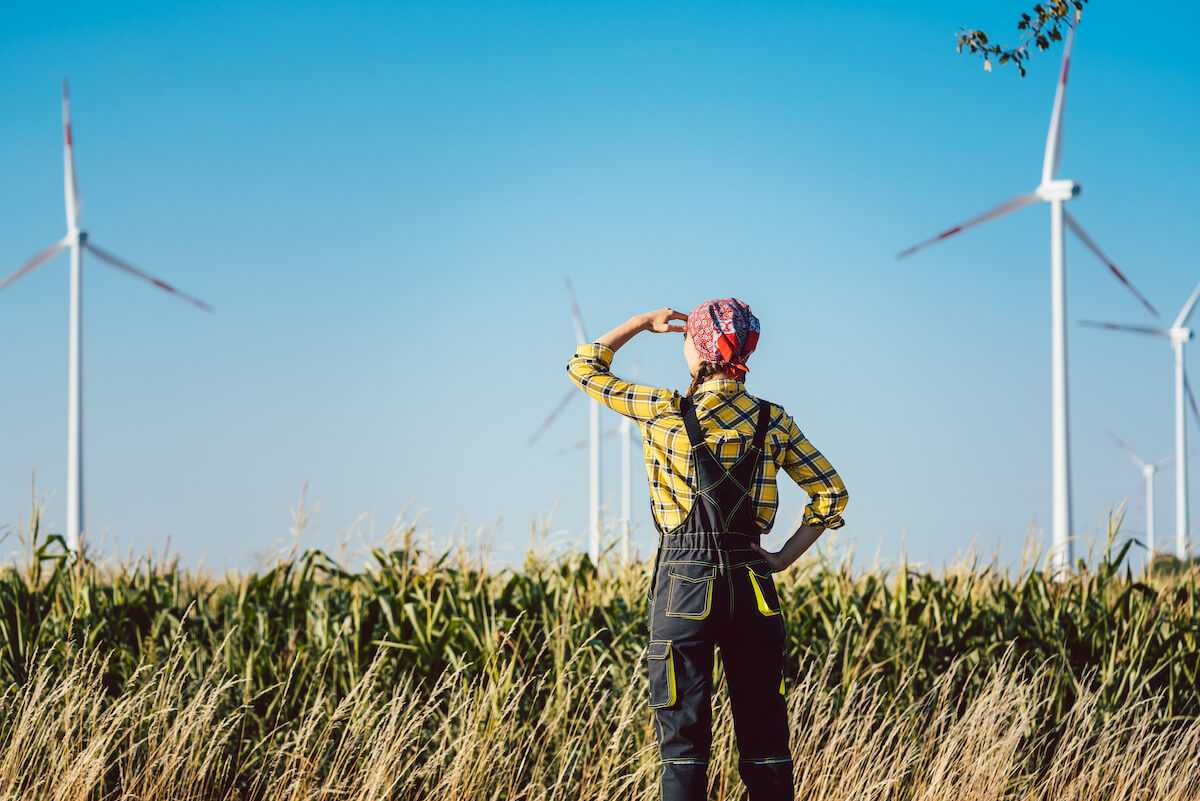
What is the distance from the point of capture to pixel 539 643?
7387mm

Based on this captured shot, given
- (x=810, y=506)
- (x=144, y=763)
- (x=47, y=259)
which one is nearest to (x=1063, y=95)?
(x=810, y=506)

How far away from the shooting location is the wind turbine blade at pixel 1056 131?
19547mm

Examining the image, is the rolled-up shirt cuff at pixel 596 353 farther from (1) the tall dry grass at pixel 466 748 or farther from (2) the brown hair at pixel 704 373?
(1) the tall dry grass at pixel 466 748

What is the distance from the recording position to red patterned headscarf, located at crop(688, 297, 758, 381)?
4.61 meters

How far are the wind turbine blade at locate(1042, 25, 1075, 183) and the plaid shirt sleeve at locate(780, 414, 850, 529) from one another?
17824 mm

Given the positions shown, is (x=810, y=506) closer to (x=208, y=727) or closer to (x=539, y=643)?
(x=539, y=643)

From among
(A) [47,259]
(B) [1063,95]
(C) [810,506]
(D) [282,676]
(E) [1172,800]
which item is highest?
(B) [1063,95]

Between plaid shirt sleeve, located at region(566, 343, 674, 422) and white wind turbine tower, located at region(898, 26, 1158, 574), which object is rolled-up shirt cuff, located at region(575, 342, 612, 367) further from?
white wind turbine tower, located at region(898, 26, 1158, 574)

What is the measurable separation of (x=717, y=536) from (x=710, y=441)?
422 mm

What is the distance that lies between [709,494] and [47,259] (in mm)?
24515

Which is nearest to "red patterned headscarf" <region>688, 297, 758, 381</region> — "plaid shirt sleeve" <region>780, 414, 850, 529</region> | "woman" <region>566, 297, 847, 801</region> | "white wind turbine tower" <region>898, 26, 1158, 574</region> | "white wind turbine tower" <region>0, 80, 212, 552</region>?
"woman" <region>566, 297, 847, 801</region>

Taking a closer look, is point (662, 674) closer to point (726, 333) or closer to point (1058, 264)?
point (726, 333)

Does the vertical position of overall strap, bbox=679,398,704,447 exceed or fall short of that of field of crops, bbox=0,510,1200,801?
it exceeds it

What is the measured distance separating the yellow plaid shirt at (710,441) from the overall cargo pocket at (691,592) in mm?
240
